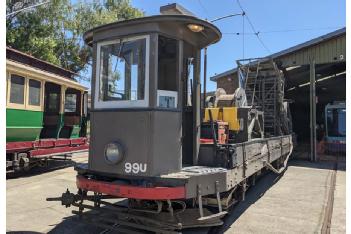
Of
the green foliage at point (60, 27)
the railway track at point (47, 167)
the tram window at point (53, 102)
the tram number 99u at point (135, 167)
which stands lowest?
the railway track at point (47, 167)

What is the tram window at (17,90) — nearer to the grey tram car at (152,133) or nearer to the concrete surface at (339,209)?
the grey tram car at (152,133)

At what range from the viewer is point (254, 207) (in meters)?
6.54

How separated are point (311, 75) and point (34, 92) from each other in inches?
449

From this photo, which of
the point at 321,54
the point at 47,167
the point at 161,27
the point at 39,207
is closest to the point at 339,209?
the point at 161,27

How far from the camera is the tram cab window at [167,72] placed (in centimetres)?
455

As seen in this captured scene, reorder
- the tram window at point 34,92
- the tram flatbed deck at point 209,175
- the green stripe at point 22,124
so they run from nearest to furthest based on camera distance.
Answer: the tram flatbed deck at point 209,175 < the green stripe at point 22,124 < the tram window at point 34,92

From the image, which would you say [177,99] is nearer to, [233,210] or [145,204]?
[145,204]

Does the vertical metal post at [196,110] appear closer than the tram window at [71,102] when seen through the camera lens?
Yes

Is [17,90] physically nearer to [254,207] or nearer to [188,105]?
[188,105]

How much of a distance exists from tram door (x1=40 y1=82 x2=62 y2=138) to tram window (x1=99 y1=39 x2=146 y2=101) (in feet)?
23.8

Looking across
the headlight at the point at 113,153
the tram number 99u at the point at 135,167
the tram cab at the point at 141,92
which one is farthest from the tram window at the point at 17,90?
the tram number 99u at the point at 135,167

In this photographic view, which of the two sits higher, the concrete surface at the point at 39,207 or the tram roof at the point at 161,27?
the tram roof at the point at 161,27

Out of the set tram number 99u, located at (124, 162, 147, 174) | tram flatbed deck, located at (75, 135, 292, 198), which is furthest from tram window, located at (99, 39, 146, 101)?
tram flatbed deck, located at (75, 135, 292, 198)
